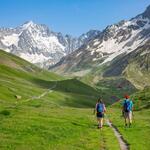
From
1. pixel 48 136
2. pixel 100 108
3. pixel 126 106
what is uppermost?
pixel 126 106

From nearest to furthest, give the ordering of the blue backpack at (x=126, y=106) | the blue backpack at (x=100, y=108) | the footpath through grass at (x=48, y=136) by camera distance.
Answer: the footpath through grass at (x=48, y=136), the blue backpack at (x=100, y=108), the blue backpack at (x=126, y=106)

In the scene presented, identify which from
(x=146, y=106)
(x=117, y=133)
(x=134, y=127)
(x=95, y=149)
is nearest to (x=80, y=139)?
(x=95, y=149)

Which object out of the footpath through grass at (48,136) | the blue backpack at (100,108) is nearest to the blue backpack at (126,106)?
the blue backpack at (100,108)

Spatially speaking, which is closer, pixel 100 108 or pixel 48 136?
pixel 48 136

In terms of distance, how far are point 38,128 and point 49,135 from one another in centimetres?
407

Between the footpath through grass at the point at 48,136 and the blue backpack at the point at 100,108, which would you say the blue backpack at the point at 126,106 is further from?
the footpath through grass at the point at 48,136

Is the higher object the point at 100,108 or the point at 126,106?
the point at 126,106

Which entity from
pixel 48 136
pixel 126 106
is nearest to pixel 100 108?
pixel 126 106

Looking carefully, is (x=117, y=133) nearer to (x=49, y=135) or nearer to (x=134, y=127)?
(x=134, y=127)

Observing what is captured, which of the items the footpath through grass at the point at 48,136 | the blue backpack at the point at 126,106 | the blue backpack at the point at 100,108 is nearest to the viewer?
the footpath through grass at the point at 48,136

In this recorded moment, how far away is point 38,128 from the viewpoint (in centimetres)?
4694

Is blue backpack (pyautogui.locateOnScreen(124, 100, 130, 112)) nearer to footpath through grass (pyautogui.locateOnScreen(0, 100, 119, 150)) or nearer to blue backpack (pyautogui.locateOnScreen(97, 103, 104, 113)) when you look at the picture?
blue backpack (pyautogui.locateOnScreen(97, 103, 104, 113))

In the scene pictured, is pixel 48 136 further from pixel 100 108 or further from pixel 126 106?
pixel 126 106

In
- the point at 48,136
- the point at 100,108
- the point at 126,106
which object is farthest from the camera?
the point at 126,106
